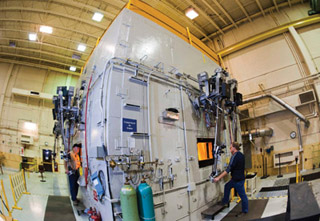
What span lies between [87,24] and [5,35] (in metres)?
5.18

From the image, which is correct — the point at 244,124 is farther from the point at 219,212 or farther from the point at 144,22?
the point at 144,22

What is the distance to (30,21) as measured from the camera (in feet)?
26.4

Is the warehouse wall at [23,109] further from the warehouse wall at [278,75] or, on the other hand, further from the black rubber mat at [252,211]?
the warehouse wall at [278,75]

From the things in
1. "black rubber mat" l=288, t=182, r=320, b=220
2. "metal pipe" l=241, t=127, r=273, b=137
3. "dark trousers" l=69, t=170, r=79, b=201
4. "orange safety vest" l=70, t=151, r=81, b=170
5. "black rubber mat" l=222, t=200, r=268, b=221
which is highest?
"metal pipe" l=241, t=127, r=273, b=137

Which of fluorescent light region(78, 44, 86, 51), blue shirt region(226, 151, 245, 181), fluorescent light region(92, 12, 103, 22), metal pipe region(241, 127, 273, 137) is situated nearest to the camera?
blue shirt region(226, 151, 245, 181)

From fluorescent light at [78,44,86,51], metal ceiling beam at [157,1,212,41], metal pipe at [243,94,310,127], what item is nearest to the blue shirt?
metal pipe at [243,94,310,127]

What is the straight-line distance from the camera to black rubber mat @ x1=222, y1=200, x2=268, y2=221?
3.67 meters

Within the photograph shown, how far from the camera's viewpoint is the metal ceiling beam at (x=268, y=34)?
8.38 m

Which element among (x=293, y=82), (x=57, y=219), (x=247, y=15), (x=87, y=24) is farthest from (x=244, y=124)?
(x=87, y=24)

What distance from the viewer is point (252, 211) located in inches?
156

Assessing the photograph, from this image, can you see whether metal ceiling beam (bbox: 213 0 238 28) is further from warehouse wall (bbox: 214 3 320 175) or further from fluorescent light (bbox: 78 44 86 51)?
fluorescent light (bbox: 78 44 86 51)

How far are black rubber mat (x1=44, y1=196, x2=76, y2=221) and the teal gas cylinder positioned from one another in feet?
7.95

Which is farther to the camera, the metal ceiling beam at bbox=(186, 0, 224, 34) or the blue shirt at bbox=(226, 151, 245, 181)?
the metal ceiling beam at bbox=(186, 0, 224, 34)

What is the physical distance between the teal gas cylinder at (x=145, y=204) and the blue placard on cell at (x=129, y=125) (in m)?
1.08
